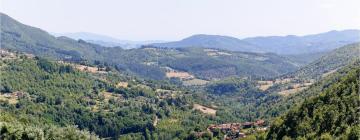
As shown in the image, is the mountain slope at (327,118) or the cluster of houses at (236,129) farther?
the cluster of houses at (236,129)

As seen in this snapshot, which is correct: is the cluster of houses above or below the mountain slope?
below

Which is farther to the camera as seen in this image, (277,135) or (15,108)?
(15,108)

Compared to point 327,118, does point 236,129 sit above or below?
below

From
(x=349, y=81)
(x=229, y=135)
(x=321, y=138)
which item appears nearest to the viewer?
(x=321, y=138)

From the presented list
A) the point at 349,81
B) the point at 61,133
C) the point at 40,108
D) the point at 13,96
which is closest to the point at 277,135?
the point at 349,81

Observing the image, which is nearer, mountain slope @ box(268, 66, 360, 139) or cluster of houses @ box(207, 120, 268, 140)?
mountain slope @ box(268, 66, 360, 139)

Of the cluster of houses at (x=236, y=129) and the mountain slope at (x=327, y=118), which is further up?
the mountain slope at (x=327, y=118)

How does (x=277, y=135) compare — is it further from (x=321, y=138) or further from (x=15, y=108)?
(x=15, y=108)

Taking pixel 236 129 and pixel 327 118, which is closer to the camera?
Result: pixel 327 118
